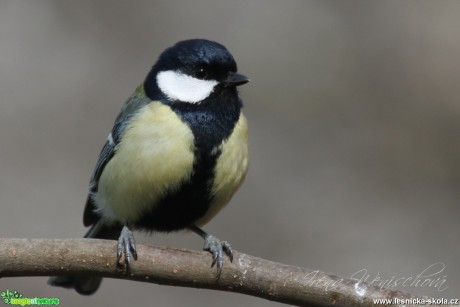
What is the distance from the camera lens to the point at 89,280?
3533 mm

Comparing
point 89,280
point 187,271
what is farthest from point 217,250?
point 89,280

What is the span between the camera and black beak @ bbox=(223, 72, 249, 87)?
3.11m

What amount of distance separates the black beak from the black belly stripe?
50mm

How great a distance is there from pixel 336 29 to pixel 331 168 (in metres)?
1.30

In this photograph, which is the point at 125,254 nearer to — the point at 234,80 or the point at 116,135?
the point at 116,135

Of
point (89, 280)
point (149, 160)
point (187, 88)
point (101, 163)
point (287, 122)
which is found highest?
point (187, 88)

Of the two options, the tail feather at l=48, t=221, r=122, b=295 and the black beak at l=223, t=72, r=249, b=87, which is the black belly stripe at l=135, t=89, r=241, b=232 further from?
the tail feather at l=48, t=221, r=122, b=295

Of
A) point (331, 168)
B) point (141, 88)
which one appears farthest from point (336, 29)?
point (141, 88)

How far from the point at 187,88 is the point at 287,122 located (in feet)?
8.87

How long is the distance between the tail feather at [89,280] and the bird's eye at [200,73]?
2.75ft

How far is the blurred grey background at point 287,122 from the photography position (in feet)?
16.9

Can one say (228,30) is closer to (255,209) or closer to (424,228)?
(255,209)

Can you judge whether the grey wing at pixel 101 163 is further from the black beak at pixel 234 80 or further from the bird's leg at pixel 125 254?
the bird's leg at pixel 125 254

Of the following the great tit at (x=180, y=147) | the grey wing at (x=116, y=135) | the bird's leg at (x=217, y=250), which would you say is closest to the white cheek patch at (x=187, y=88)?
the great tit at (x=180, y=147)
